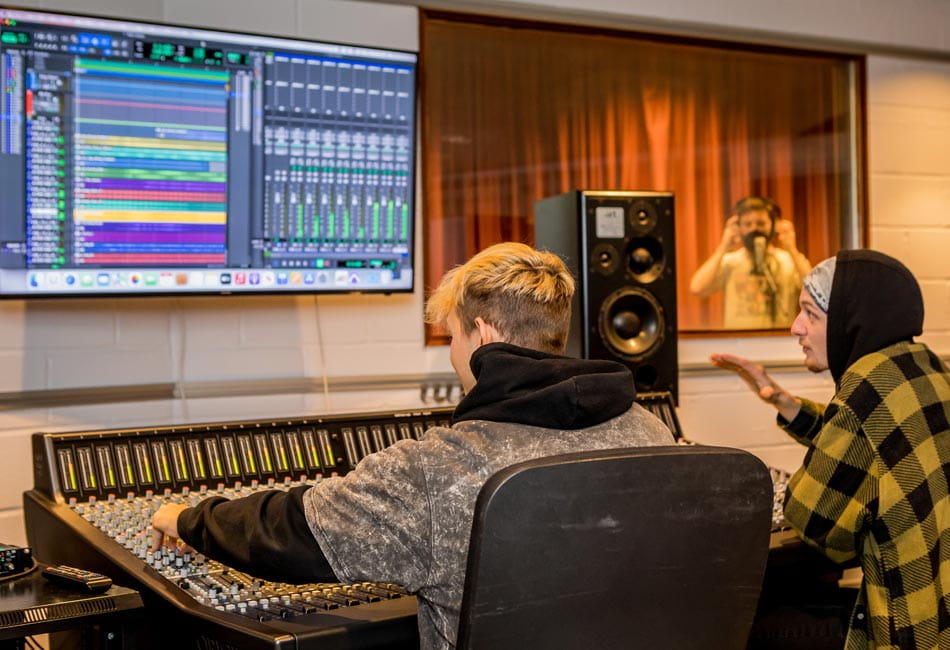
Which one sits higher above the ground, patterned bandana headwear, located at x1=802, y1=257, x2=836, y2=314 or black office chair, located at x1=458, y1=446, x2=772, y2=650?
patterned bandana headwear, located at x1=802, y1=257, x2=836, y2=314

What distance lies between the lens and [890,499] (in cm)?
197

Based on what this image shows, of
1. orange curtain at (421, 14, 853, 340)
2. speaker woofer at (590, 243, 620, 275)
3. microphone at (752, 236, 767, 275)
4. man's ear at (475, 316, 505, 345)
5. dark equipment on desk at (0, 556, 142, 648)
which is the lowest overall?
dark equipment on desk at (0, 556, 142, 648)

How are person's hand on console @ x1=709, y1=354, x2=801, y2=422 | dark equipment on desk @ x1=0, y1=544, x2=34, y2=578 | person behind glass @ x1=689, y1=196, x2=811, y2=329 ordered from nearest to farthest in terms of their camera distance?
dark equipment on desk @ x1=0, y1=544, x2=34, y2=578, person's hand on console @ x1=709, y1=354, x2=801, y2=422, person behind glass @ x1=689, y1=196, x2=811, y2=329

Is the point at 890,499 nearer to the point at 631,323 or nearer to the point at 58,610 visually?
the point at 631,323

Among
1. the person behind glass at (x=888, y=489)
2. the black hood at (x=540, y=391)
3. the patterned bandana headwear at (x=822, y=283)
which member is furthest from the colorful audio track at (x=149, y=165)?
the person behind glass at (x=888, y=489)

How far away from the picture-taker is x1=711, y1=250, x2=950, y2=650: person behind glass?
1.98 m

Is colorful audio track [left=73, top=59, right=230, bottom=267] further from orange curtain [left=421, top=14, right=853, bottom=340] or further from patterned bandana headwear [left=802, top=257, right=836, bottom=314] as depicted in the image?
patterned bandana headwear [left=802, top=257, right=836, bottom=314]

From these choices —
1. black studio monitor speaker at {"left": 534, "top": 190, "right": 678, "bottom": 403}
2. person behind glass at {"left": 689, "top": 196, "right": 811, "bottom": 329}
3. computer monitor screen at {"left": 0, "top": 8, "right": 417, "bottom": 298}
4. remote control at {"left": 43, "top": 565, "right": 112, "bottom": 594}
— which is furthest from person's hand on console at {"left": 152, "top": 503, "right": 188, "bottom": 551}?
person behind glass at {"left": 689, "top": 196, "right": 811, "bottom": 329}

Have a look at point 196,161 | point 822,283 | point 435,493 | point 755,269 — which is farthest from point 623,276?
point 435,493

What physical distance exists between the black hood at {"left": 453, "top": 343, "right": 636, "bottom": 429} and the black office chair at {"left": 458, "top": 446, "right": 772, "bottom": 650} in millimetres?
154

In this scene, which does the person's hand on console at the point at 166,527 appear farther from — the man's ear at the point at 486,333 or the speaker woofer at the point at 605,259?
the speaker woofer at the point at 605,259

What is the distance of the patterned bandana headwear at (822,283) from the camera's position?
2227mm

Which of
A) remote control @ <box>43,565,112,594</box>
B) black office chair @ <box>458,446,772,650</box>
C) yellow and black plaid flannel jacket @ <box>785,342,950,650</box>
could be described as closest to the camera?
black office chair @ <box>458,446,772,650</box>

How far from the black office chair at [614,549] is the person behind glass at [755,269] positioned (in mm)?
2138
